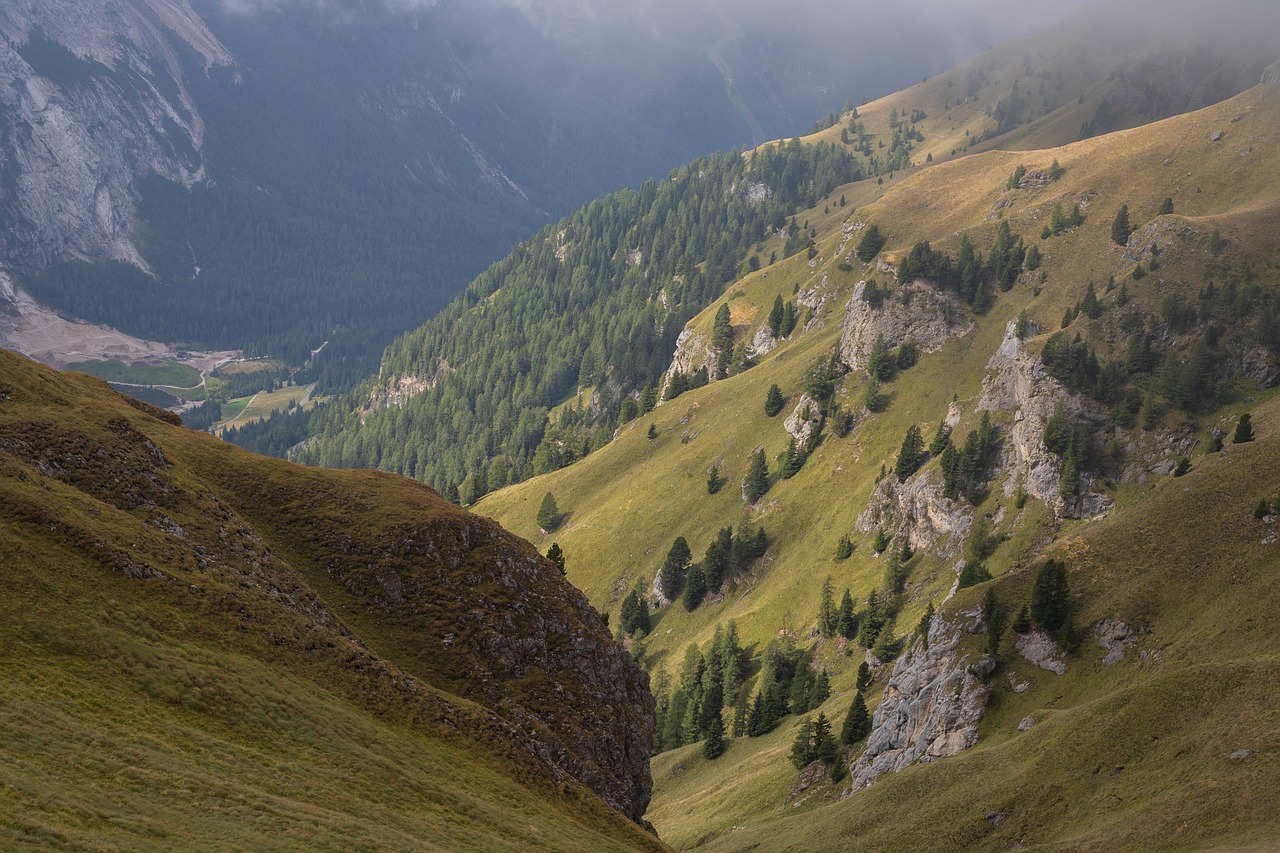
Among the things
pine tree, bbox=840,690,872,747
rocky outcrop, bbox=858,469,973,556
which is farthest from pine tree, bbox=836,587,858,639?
pine tree, bbox=840,690,872,747

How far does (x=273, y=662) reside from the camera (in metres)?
55.9

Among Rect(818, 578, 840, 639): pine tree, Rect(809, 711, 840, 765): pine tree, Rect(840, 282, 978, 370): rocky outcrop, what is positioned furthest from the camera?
Rect(840, 282, 978, 370): rocky outcrop

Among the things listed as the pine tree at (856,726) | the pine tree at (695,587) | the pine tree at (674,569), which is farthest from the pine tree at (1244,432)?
the pine tree at (674,569)

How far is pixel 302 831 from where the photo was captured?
41.7 meters

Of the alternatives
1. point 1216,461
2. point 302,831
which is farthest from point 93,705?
point 1216,461

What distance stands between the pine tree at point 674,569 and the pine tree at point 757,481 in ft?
52.4

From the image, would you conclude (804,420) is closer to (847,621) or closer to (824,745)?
(847,621)

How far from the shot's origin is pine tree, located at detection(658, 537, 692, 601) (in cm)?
18175

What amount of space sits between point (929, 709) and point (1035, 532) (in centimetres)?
4750

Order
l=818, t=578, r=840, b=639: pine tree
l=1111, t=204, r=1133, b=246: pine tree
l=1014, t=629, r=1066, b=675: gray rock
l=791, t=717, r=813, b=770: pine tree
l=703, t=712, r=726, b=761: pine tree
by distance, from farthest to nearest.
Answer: l=1111, t=204, r=1133, b=246: pine tree, l=818, t=578, r=840, b=639: pine tree, l=703, t=712, r=726, b=761: pine tree, l=791, t=717, r=813, b=770: pine tree, l=1014, t=629, r=1066, b=675: gray rock

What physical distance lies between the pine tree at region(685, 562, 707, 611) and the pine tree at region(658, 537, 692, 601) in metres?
3.22

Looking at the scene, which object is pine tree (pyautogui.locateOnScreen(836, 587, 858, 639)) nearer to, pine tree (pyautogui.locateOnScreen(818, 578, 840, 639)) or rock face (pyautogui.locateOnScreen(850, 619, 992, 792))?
pine tree (pyautogui.locateOnScreen(818, 578, 840, 639))

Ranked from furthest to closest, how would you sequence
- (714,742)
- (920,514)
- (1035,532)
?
(920,514) < (714,742) < (1035,532)

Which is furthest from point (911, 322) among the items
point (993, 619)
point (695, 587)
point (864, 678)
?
point (993, 619)
